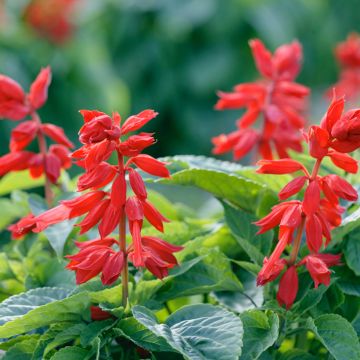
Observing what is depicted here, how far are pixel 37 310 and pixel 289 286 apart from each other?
0.36 meters

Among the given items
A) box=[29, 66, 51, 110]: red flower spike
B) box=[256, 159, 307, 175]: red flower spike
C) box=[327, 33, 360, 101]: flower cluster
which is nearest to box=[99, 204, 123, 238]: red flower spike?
box=[256, 159, 307, 175]: red flower spike

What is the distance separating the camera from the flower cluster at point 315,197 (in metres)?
1.17

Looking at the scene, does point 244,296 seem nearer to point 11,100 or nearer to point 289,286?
point 289,286

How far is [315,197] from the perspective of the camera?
1.18 m

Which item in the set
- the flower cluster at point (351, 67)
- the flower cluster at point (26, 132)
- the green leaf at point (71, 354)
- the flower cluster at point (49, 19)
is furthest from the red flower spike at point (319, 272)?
the flower cluster at point (49, 19)

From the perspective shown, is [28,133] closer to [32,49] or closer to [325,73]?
[32,49]

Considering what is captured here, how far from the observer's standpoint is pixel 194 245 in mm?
1344

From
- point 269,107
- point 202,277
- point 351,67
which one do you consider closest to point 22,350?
point 202,277

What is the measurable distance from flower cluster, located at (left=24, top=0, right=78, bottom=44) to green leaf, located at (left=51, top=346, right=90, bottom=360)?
13.8 feet

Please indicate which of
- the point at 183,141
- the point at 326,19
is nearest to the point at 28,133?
the point at 183,141

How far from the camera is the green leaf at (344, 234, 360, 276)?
1347mm

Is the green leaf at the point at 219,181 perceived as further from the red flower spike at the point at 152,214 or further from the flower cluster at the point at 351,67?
the flower cluster at the point at 351,67

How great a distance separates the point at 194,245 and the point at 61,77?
12.9ft

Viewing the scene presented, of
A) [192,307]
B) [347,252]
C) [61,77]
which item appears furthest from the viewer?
[61,77]
